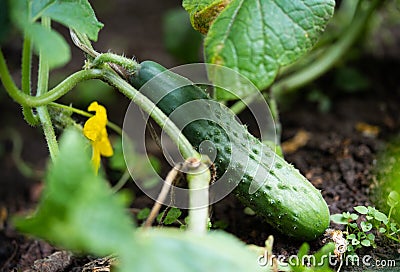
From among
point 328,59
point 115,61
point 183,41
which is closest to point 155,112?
point 115,61

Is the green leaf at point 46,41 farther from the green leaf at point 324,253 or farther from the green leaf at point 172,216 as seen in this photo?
the green leaf at point 324,253

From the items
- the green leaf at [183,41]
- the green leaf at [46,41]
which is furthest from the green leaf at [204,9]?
the green leaf at [183,41]

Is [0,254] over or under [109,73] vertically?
under

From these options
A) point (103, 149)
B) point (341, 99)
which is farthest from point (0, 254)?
point (341, 99)

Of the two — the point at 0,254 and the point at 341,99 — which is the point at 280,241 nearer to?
the point at 0,254

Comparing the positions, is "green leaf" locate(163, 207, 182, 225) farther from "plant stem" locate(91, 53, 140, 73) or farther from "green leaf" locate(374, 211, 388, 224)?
Result: "green leaf" locate(374, 211, 388, 224)

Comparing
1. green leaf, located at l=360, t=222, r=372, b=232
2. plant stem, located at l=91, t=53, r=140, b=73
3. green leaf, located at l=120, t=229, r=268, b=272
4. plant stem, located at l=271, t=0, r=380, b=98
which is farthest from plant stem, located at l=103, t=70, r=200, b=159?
plant stem, located at l=271, t=0, r=380, b=98

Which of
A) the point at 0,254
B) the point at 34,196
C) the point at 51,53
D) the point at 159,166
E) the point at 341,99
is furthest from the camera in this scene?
the point at 341,99
